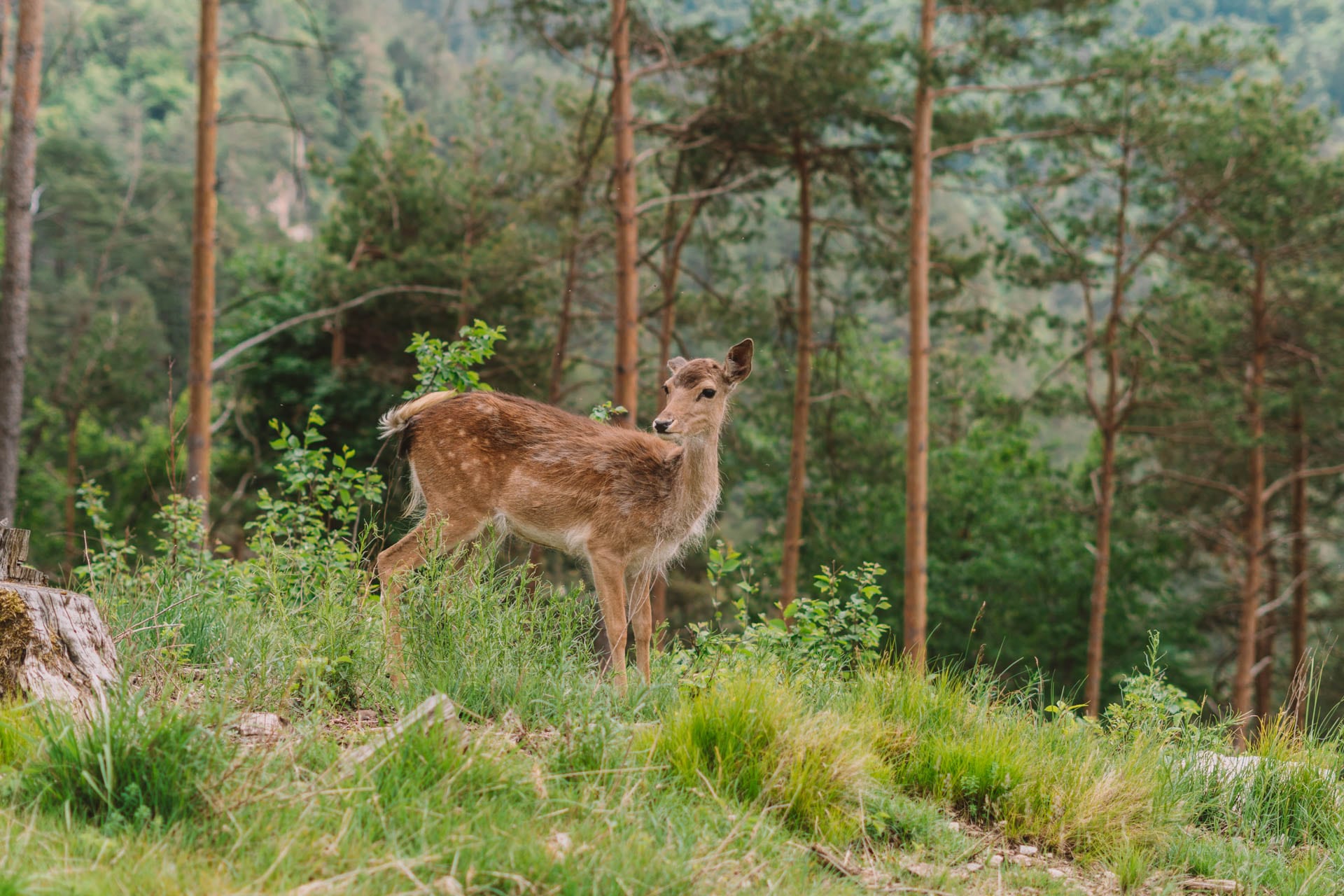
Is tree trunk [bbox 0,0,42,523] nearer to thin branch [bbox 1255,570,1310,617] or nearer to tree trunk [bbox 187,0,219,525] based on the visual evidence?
tree trunk [bbox 187,0,219,525]

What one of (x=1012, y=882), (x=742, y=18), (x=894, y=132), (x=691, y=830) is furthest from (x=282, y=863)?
(x=742, y=18)

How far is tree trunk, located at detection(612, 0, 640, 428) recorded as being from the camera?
15211 millimetres

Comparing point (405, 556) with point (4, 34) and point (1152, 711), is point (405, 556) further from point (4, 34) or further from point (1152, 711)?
point (4, 34)

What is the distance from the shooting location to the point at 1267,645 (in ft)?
94.4

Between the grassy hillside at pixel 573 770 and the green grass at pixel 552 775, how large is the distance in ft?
0.04

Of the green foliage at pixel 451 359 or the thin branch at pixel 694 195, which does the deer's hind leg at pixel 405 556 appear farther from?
the thin branch at pixel 694 195

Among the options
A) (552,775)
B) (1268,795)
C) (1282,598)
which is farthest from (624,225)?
(1282,598)

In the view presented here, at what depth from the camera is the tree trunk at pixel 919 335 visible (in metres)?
16.8

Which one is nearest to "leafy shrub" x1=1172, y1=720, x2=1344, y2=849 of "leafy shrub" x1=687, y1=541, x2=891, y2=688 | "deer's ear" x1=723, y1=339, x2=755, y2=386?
"leafy shrub" x1=687, y1=541, x2=891, y2=688

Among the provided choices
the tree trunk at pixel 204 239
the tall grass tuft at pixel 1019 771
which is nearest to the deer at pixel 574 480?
the tall grass tuft at pixel 1019 771

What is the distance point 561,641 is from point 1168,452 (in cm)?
2736

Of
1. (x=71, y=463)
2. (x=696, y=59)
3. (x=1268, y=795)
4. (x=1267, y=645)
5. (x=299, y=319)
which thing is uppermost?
(x=696, y=59)

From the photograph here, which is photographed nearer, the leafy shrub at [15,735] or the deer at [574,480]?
the leafy shrub at [15,735]

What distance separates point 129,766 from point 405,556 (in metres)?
3.43
